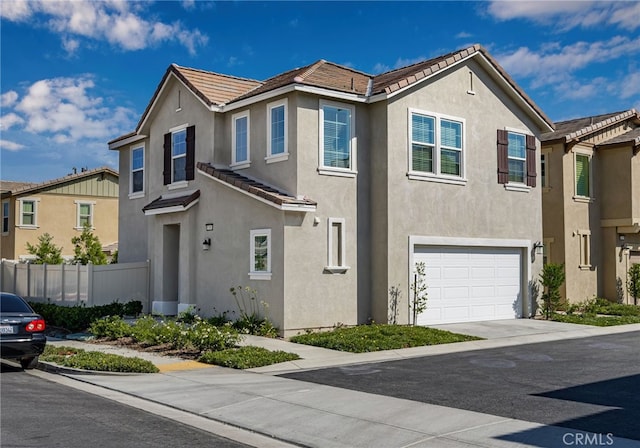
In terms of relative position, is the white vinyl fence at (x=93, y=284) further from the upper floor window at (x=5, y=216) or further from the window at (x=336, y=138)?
the upper floor window at (x=5, y=216)

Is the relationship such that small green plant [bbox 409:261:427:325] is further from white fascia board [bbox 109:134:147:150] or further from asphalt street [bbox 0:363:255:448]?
white fascia board [bbox 109:134:147:150]

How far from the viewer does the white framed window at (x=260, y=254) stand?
57.6 feet

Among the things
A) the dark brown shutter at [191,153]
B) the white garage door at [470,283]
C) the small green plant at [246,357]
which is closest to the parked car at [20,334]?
the small green plant at [246,357]

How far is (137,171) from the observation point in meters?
25.1

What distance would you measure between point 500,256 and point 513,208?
5.14 feet

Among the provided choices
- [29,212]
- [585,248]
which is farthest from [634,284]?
[29,212]

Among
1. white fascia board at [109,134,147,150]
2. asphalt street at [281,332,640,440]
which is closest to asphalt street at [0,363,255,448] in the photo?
asphalt street at [281,332,640,440]

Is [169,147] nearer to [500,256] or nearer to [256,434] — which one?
[500,256]

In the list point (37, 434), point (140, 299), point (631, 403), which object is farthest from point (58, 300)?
point (631, 403)

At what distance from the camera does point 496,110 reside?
2130cm

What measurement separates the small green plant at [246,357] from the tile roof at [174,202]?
6785 mm

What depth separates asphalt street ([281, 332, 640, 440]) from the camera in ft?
29.8

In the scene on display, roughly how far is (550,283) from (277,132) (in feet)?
32.8

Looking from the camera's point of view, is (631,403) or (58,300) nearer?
(631,403)
